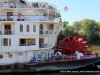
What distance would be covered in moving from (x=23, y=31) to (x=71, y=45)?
7.41m

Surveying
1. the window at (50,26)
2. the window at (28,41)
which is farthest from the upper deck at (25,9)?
the window at (28,41)

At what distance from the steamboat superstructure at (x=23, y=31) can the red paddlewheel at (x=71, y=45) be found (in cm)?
251

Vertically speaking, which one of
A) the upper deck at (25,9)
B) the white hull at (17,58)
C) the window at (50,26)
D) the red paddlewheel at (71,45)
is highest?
the upper deck at (25,9)

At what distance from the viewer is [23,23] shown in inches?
880

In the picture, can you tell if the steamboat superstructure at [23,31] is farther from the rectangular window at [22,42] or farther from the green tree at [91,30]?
the green tree at [91,30]

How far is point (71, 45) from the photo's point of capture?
2761cm

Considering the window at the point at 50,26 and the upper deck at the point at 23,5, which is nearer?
the upper deck at the point at 23,5

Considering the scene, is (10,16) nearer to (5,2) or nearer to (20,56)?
(5,2)

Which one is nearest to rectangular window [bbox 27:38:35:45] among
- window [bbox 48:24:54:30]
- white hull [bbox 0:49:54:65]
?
white hull [bbox 0:49:54:65]

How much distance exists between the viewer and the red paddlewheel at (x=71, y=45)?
27.3m

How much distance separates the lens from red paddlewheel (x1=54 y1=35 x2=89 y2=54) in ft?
89.6

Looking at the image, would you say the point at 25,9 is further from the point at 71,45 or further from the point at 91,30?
the point at 91,30

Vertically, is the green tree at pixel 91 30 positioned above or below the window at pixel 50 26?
above

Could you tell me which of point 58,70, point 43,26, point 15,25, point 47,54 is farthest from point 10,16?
point 58,70
